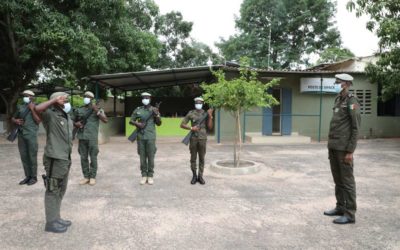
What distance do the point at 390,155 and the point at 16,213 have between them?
970 centimetres

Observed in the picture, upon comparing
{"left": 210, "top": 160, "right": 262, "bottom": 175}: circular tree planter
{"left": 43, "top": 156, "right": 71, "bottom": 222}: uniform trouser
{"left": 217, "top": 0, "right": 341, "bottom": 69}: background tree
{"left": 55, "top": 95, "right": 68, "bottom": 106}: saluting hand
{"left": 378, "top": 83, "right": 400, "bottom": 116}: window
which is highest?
{"left": 217, "top": 0, "right": 341, "bottom": 69}: background tree

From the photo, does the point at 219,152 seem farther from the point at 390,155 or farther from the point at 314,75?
the point at 314,75

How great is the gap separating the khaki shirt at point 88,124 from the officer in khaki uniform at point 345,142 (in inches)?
154

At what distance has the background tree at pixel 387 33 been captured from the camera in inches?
379

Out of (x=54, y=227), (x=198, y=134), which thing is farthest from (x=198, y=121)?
(x=54, y=227)

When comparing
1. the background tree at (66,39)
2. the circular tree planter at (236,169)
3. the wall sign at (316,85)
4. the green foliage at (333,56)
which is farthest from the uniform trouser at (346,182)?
the green foliage at (333,56)

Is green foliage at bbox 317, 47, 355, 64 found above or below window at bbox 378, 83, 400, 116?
above

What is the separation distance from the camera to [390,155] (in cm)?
1023

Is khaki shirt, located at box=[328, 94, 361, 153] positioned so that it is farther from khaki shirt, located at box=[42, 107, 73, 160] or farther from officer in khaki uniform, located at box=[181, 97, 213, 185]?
khaki shirt, located at box=[42, 107, 73, 160]

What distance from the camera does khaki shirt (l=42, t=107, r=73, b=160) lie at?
→ 4020mm

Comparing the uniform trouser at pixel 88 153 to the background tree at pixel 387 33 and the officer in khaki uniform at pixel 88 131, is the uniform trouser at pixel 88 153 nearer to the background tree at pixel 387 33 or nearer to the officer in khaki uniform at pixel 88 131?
the officer in khaki uniform at pixel 88 131

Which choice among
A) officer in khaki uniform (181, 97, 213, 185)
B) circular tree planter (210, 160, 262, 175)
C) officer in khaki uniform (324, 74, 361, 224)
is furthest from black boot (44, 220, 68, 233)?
circular tree planter (210, 160, 262, 175)

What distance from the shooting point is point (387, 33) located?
9.73 m

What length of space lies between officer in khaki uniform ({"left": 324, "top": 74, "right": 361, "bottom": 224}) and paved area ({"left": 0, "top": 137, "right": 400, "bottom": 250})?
0.86ft
